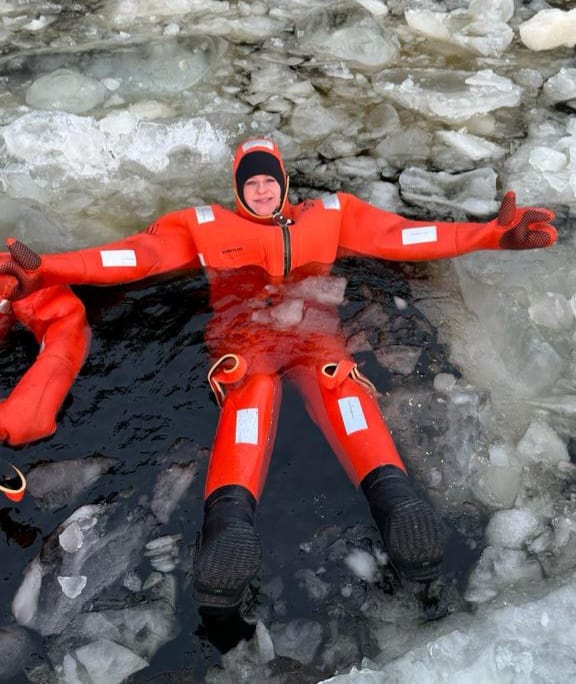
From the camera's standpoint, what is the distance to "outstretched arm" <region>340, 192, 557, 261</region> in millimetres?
3496

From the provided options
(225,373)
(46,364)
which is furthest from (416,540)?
(46,364)

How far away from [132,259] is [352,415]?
132cm

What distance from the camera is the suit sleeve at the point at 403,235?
144 inches

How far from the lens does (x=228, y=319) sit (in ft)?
11.9

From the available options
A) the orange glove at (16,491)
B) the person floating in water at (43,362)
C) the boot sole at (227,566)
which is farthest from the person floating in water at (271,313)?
the orange glove at (16,491)

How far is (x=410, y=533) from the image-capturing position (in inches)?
106

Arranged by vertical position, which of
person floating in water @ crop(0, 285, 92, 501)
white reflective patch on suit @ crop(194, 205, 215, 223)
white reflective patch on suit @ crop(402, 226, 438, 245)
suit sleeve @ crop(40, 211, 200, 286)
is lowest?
person floating in water @ crop(0, 285, 92, 501)

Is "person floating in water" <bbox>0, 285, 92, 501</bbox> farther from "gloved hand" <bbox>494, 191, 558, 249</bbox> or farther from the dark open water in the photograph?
"gloved hand" <bbox>494, 191, 558, 249</bbox>

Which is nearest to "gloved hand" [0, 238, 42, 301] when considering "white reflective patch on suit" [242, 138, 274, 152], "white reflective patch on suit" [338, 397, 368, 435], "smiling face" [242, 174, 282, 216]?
"smiling face" [242, 174, 282, 216]

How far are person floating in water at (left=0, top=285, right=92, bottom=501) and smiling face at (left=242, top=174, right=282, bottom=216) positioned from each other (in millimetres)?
995

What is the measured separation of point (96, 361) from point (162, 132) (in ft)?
5.38

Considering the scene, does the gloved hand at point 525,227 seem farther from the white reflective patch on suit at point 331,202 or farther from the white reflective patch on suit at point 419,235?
the white reflective patch on suit at point 331,202

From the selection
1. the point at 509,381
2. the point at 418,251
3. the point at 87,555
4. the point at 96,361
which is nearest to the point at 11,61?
the point at 96,361

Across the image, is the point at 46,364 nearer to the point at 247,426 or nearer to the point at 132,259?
the point at 132,259
